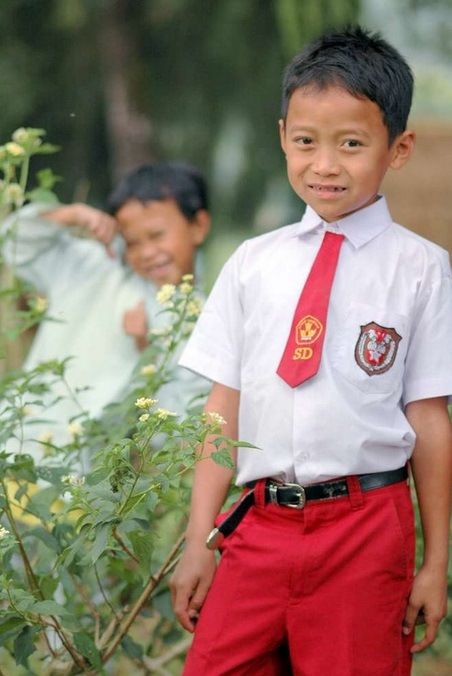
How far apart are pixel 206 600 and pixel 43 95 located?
173 inches

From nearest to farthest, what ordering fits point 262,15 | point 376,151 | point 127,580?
point 376,151 → point 127,580 → point 262,15

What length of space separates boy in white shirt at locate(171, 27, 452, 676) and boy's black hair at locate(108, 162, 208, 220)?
7.61 feet

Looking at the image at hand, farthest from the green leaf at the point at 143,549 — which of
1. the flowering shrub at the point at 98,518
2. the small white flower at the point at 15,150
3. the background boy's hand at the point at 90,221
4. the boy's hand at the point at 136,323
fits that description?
the background boy's hand at the point at 90,221

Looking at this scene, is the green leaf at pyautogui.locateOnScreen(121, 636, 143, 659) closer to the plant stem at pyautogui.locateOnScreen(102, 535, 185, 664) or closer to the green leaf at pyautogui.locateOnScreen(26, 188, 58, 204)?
the plant stem at pyautogui.locateOnScreen(102, 535, 185, 664)

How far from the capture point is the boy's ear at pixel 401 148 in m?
2.28

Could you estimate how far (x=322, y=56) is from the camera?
2.25m

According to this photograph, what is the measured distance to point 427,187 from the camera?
528 centimetres

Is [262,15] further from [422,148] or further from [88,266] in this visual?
[88,266]

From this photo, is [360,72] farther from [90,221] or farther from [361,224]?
[90,221]

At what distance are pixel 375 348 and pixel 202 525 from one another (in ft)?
1.31

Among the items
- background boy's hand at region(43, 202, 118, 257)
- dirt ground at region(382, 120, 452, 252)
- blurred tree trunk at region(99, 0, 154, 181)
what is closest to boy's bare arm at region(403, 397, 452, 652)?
background boy's hand at region(43, 202, 118, 257)

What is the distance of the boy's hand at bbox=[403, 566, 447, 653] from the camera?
Result: 7.24 feet

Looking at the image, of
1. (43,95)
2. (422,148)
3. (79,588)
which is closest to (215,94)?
(43,95)

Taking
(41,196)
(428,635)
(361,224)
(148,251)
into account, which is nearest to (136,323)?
(148,251)
